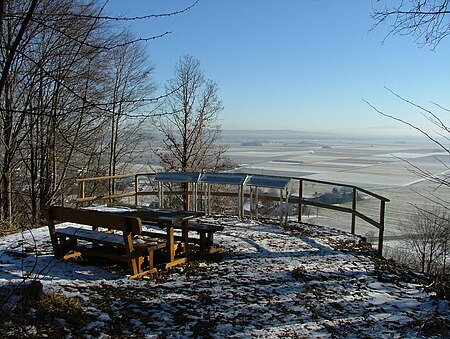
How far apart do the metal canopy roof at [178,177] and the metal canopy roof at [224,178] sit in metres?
0.22

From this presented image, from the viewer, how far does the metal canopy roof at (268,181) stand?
941 cm

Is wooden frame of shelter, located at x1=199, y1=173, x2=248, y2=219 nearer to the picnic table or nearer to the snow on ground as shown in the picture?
the snow on ground

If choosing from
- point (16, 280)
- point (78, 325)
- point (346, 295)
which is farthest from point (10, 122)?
point (346, 295)

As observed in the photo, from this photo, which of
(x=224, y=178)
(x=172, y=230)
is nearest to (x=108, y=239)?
(x=172, y=230)

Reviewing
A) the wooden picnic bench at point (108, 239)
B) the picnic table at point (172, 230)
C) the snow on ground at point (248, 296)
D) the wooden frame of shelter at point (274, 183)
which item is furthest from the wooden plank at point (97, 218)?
the wooden frame of shelter at point (274, 183)

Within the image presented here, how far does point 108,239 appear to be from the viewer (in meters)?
5.73

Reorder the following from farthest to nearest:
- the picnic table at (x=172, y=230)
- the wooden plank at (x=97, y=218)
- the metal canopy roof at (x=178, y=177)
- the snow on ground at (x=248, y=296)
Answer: the metal canopy roof at (x=178, y=177), the picnic table at (x=172, y=230), the wooden plank at (x=97, y=218), the snow on ground at (x=248, y=296)

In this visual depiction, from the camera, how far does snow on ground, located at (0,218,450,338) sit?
4.15 m

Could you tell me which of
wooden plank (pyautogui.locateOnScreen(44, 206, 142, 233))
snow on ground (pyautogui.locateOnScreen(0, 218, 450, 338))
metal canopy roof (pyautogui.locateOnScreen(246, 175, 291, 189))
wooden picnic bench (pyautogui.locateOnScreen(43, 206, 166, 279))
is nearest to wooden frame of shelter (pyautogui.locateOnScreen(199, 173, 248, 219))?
metal canopy roof (pyautogui.locateOnScreen(246, 175, 291, 189))

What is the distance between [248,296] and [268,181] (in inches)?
193

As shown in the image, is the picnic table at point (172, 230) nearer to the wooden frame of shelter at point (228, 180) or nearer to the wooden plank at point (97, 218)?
the wooden plank at point (97, 218)

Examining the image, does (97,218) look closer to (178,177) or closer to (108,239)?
(108,239)

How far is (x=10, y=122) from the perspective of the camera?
39.2ft

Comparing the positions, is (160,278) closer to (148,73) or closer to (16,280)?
(16,280)
